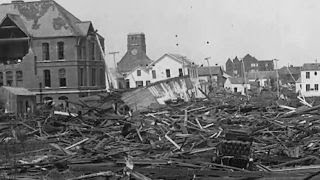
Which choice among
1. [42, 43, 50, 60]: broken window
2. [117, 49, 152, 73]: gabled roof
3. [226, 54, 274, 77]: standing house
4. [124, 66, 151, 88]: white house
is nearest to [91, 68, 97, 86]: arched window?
[42, 43, 50, 60]: broken window

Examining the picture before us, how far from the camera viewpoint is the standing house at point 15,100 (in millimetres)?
42344

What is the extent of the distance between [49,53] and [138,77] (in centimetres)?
3531

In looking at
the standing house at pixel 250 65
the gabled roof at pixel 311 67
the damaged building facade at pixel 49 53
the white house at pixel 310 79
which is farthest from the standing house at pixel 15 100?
the standing house at pixel 250 65

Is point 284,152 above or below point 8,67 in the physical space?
below

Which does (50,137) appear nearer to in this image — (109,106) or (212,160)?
(109,106)

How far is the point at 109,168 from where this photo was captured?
1256cm

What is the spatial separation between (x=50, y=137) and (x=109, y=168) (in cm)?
837

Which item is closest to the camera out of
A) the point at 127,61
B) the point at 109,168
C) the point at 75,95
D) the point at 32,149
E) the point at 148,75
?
the point at 109,168

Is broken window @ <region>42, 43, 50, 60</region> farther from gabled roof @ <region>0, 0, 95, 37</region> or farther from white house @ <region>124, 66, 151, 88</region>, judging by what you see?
white house @ <region>124, 66, 151, 88</region>

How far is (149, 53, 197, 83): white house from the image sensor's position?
86.0m

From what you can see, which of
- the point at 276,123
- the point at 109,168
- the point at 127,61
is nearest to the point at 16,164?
the point at 109,168

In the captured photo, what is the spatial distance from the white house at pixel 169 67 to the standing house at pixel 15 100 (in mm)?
41818

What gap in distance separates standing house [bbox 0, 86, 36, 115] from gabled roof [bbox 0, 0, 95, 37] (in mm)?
12451

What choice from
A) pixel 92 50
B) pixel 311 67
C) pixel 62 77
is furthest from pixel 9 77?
pixel 311 67
